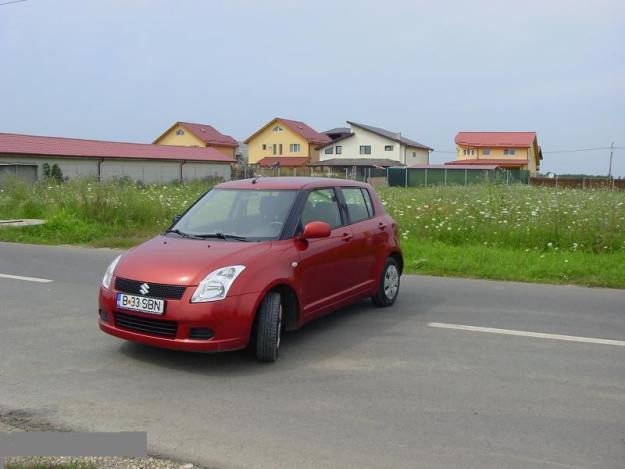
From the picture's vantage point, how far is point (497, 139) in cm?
7900

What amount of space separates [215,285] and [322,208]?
200 cm

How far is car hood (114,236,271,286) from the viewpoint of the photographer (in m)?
5.55

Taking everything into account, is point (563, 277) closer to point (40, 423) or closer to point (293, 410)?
point (293, 410)

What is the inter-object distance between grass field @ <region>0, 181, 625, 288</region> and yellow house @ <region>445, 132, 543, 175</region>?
62.1 m

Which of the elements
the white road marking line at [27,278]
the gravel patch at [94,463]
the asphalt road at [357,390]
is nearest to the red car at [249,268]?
the asphalt road at [357,390]

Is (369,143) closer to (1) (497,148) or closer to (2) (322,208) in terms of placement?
(1) (497,148)

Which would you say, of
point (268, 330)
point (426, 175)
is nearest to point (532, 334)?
point (268, 330)

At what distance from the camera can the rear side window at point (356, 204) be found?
770cm

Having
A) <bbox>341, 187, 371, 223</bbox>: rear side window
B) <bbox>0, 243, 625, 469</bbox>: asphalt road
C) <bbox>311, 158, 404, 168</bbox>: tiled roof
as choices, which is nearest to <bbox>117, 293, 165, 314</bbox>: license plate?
<bbox>0, 243, 625, 469</bbox>: asphalt road

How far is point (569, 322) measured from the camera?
7.64 m

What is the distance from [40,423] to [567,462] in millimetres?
3397

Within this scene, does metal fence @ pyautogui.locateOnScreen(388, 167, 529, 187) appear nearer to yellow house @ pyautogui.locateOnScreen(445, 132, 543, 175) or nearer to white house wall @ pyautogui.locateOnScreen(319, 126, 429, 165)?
white house wall @ pyautogui.locateOnScreen(319, 126, 429, 165)

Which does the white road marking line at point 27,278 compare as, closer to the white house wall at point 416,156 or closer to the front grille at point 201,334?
the front grille at point 201,334

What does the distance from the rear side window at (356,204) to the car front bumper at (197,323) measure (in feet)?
7.88
